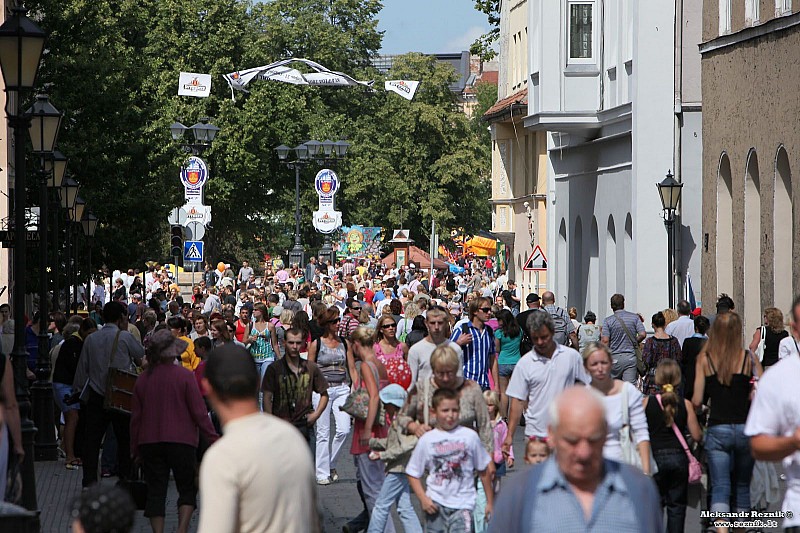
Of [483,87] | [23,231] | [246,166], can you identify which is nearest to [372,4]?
[246,166]

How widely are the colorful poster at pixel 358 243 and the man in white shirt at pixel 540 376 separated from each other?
62.6 meters

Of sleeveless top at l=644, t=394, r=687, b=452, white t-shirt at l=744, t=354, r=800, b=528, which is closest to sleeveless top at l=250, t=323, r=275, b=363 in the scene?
sleeveless top at l=644, t=394, r=687, b=452

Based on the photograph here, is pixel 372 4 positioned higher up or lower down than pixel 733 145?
higher up

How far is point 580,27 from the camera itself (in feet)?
117

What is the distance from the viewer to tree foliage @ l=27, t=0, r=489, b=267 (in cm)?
3812

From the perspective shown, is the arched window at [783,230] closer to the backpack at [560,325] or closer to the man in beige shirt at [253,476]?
the backpack at [560,325]

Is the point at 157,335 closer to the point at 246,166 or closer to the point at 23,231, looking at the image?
the point at 23,231

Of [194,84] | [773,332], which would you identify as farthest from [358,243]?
[773,332]

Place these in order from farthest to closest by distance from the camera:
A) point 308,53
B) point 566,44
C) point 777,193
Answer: point 308,53
point 566,44
point 777,193

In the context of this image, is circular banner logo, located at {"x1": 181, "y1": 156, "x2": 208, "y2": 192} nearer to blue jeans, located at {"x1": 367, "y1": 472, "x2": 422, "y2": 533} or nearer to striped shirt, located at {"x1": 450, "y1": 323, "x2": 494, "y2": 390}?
striped shirt, located at {"x1": 450, "y1": 323, "x2": 494, "y2": 390}

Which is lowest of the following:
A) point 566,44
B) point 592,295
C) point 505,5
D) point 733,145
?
point 592,295

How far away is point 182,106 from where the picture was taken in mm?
66125

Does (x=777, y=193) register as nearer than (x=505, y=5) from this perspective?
Yes

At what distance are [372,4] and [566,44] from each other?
49.4m
